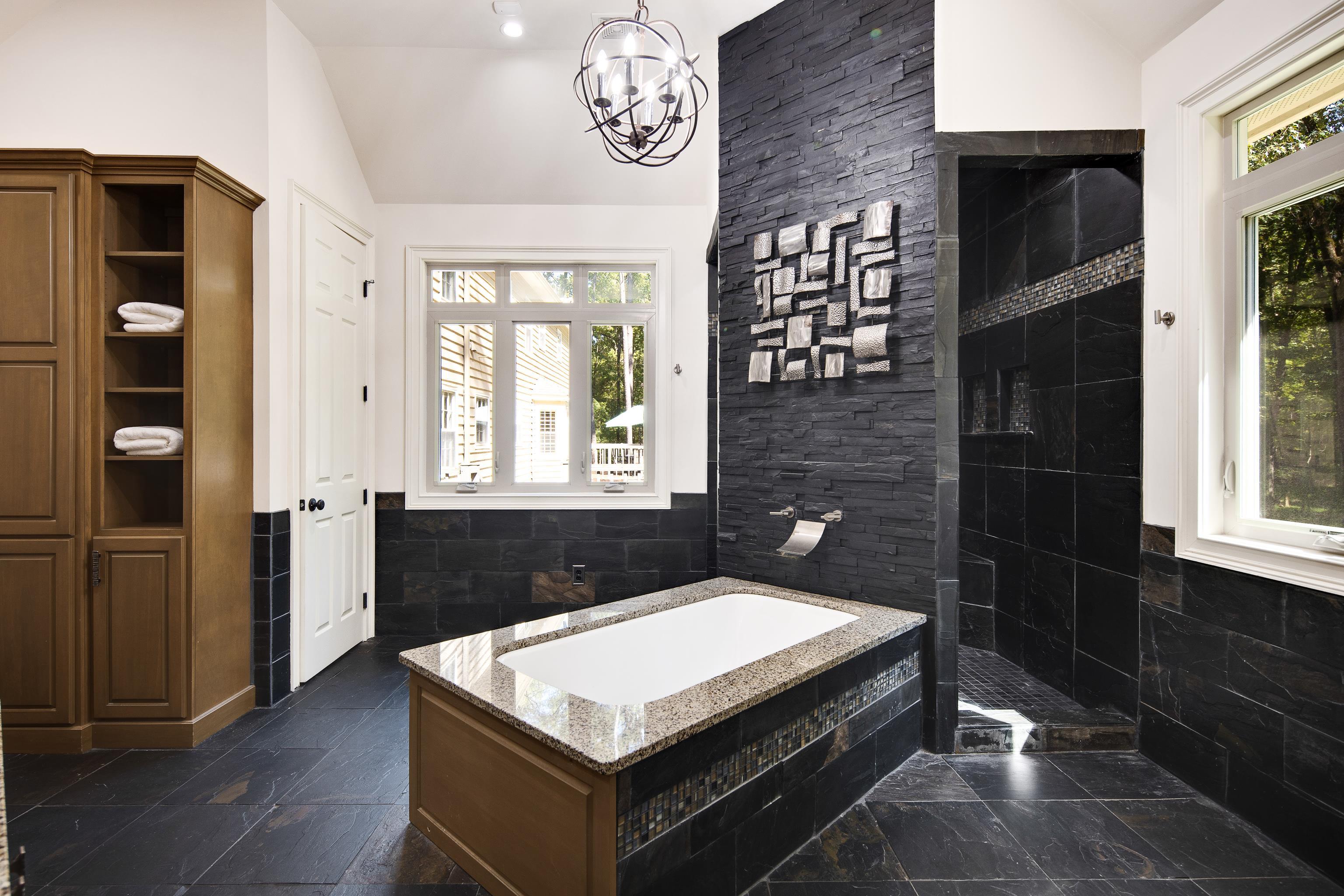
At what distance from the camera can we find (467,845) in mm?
1807

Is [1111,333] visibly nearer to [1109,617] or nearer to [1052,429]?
[1052,429]

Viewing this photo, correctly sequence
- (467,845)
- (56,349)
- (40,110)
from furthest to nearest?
(40,110) → (56,349) → (467,845)

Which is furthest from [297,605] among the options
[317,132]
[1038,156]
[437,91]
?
[1038,156]

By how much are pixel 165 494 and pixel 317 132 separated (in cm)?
189

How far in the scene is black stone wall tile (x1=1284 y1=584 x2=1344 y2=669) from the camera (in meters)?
1.77

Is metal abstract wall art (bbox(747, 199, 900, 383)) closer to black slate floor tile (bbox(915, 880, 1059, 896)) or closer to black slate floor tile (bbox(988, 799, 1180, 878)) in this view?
black slate floor tile (bbox(988, 799, 1180, 878))

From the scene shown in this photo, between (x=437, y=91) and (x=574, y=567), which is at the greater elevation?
(x=437, y=91)

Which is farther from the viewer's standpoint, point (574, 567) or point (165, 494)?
point (574, 567)

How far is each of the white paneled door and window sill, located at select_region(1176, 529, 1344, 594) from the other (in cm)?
364

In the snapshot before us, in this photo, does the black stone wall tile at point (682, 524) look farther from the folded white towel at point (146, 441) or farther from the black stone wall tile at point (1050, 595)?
the folded white towel at point (146, 441)

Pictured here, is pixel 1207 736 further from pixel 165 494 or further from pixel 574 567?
pixel 165 494

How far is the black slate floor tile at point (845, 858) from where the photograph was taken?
5.97 ft

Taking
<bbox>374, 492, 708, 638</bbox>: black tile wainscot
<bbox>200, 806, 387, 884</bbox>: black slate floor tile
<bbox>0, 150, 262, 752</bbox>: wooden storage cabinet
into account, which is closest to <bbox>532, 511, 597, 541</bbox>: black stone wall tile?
<bbox>374, 492, 708, 638</bbox>: black tile wainscot

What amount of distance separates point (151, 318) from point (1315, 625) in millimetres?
3996
